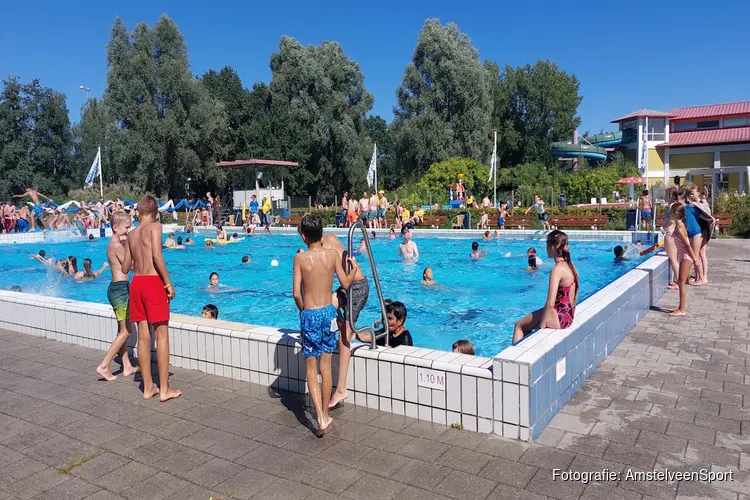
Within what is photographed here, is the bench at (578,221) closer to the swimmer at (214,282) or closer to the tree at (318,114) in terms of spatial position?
→ the swimmer at (214,282)

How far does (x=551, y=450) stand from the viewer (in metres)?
3.63

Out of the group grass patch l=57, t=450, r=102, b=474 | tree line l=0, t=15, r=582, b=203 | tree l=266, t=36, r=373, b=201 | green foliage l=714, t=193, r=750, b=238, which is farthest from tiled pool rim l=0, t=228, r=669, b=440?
tree l=266, t=36, r=373, b=201

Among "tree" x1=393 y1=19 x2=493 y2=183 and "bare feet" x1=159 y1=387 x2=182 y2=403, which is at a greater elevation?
"tree" x1=393 y1=19 x2=493 y2=183

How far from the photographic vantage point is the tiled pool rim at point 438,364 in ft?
12.6

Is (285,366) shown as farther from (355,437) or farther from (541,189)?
(541,189)

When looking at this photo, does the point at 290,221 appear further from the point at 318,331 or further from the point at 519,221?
the point at 318,331

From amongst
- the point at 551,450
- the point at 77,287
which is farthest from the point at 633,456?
the point at 77,287

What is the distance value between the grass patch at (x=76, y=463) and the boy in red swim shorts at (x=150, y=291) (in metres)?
0.93

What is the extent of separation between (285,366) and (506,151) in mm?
49729

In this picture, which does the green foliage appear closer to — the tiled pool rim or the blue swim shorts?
the tiled pool rim

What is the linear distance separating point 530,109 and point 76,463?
53.1 metres

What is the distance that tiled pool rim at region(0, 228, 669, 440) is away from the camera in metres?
3.83

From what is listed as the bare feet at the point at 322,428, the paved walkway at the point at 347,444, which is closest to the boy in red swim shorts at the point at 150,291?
the paved walkway at the point at 347,444

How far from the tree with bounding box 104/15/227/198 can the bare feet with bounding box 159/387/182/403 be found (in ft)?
114
